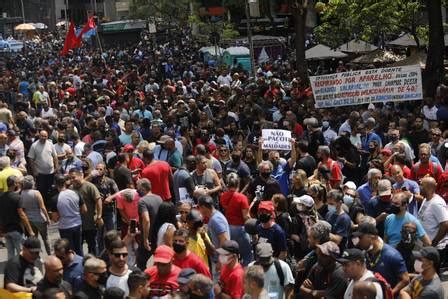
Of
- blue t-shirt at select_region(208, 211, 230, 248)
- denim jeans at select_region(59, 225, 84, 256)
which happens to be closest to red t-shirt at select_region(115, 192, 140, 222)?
denim jeans at select_region(59, 225, 84, 256)

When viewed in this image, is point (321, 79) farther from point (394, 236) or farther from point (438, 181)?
point (394, 236)

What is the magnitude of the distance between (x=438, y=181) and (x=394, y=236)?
8.75 ft

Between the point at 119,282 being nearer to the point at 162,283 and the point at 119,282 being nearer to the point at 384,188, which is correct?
the point at 162,283

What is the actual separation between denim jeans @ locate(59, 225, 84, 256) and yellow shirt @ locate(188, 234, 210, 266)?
2518 mm

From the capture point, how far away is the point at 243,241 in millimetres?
9883

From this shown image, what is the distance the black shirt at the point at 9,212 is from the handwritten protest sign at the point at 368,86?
27.3 ft

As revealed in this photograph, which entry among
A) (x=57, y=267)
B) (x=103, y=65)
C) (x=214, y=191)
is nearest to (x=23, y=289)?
(x=57, y=267)

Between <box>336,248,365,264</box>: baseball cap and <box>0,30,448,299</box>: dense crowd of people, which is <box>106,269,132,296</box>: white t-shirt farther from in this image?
<box>336,248,365,264</box>: baseball cap

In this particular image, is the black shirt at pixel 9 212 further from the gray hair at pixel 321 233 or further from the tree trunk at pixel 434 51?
the tree trunk at pixel 434 51

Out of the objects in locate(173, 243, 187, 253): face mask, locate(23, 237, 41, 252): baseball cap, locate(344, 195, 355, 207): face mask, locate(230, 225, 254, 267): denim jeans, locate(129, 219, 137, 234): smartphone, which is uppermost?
locate(23, 237, 41, 252): baseball cap

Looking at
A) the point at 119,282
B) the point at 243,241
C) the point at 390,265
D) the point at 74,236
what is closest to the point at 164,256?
the point at 119,282

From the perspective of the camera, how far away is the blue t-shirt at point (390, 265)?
7613 mm

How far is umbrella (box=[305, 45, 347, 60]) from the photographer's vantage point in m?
32.3

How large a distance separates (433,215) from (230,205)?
86.1 inches
